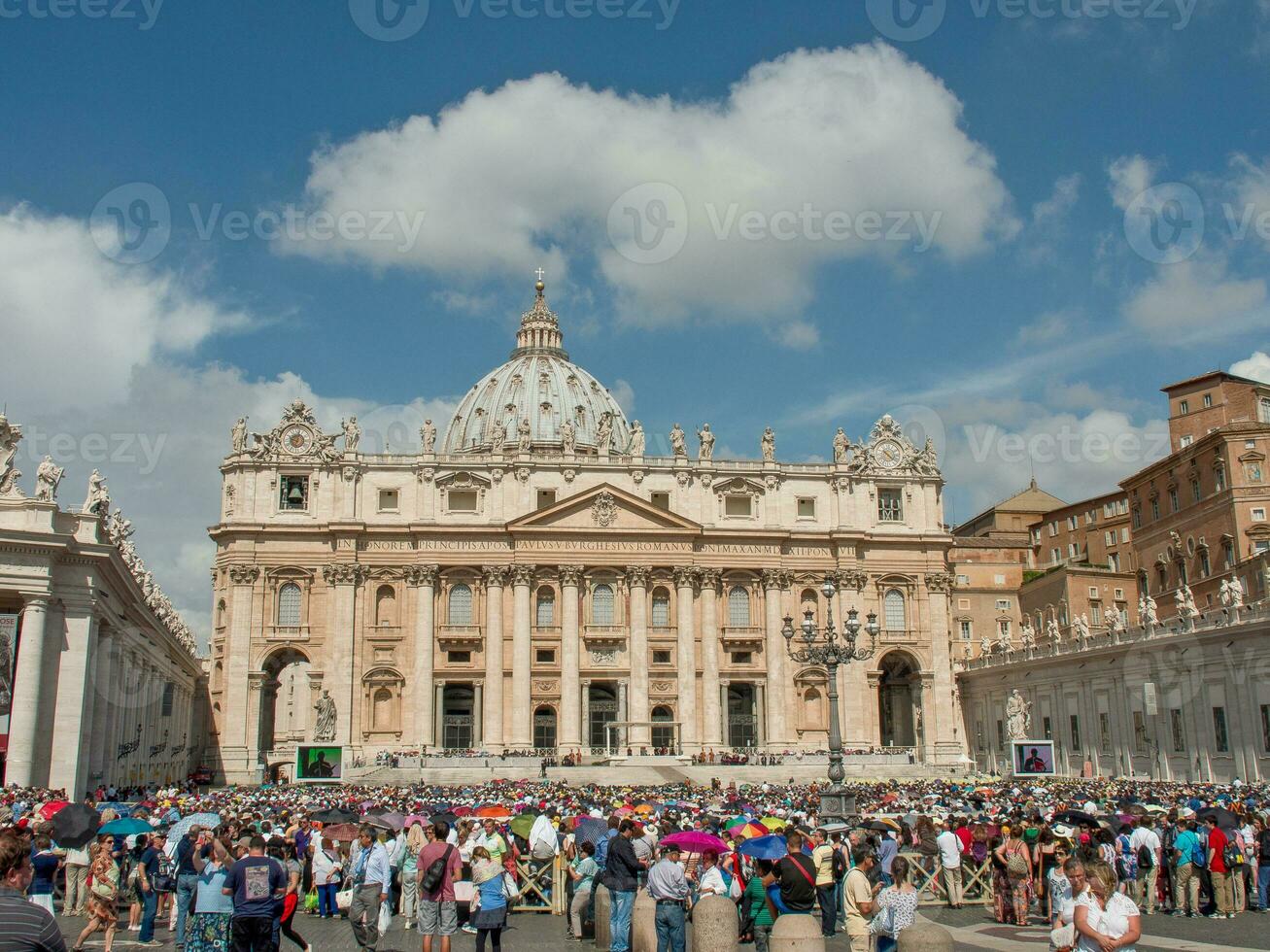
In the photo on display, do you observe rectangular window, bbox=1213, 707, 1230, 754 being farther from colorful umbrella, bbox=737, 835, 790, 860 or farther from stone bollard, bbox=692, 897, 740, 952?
stone bollard, bbox=692, 897, 740, 952

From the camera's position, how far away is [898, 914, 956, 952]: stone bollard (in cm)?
1195

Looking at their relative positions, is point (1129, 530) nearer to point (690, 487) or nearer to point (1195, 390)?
point (1195, 390)

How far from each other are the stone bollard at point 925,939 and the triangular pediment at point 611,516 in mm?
59888

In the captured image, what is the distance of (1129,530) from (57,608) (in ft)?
215

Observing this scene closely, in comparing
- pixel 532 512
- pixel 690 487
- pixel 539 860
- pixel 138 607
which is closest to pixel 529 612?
pixel 532 512

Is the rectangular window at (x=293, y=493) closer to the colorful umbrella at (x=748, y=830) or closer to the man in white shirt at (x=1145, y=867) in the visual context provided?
the colorful umbrella at (x=748, y=830)

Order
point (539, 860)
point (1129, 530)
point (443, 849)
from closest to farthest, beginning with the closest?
1. point (443, 849)
2. point (539, 860)
3. point (1129, 530)

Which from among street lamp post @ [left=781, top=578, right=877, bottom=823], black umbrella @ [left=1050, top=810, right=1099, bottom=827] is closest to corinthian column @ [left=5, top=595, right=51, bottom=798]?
street lamp post @ [left=781, top=578, right=877, bottom=823]

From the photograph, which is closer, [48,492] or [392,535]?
[48,492]

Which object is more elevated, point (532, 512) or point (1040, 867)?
point (532, 512)

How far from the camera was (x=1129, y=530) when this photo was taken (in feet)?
264

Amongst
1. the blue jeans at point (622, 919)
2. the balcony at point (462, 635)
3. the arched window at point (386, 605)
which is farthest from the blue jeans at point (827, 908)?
the arched window at point (386, 605)

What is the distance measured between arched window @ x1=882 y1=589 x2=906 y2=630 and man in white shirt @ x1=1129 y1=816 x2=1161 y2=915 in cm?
5479

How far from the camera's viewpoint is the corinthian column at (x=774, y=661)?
71812 mm
